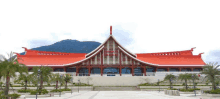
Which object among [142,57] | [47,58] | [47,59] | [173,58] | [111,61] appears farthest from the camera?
[142,57]

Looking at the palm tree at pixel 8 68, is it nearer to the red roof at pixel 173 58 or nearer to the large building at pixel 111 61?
the large building at pixel 111 61

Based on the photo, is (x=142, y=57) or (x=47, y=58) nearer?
(x=47, y=58)

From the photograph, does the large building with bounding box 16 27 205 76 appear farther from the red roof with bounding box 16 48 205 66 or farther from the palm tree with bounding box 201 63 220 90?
the palm tree with bounding box 201 63 220 90

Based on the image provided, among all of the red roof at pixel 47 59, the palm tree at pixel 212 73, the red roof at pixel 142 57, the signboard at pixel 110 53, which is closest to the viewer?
the palm tree at pixel 212 73

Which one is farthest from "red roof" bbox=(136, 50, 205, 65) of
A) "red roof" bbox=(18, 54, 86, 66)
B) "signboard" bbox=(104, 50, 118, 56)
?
"red roof" bbox=(18, 54, 86, 66)

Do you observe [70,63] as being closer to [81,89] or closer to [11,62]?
[81,89]

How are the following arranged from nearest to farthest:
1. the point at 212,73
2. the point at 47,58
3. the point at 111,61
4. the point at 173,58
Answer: the point at 212,73, the point at 111,61, the point at 47,58, the point at 173,58

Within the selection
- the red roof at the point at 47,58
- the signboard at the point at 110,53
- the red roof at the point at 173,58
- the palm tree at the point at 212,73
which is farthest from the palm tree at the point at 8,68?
the red roof at the point at 173,58

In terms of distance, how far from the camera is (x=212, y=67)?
22781mm

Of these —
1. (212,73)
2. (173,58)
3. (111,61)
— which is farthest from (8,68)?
(173,58)

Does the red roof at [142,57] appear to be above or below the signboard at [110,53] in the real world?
below

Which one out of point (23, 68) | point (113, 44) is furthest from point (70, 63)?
point (23, 68)

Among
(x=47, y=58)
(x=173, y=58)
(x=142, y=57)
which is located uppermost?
(x=142, y=57)

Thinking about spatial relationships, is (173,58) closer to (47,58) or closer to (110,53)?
(110,53)
